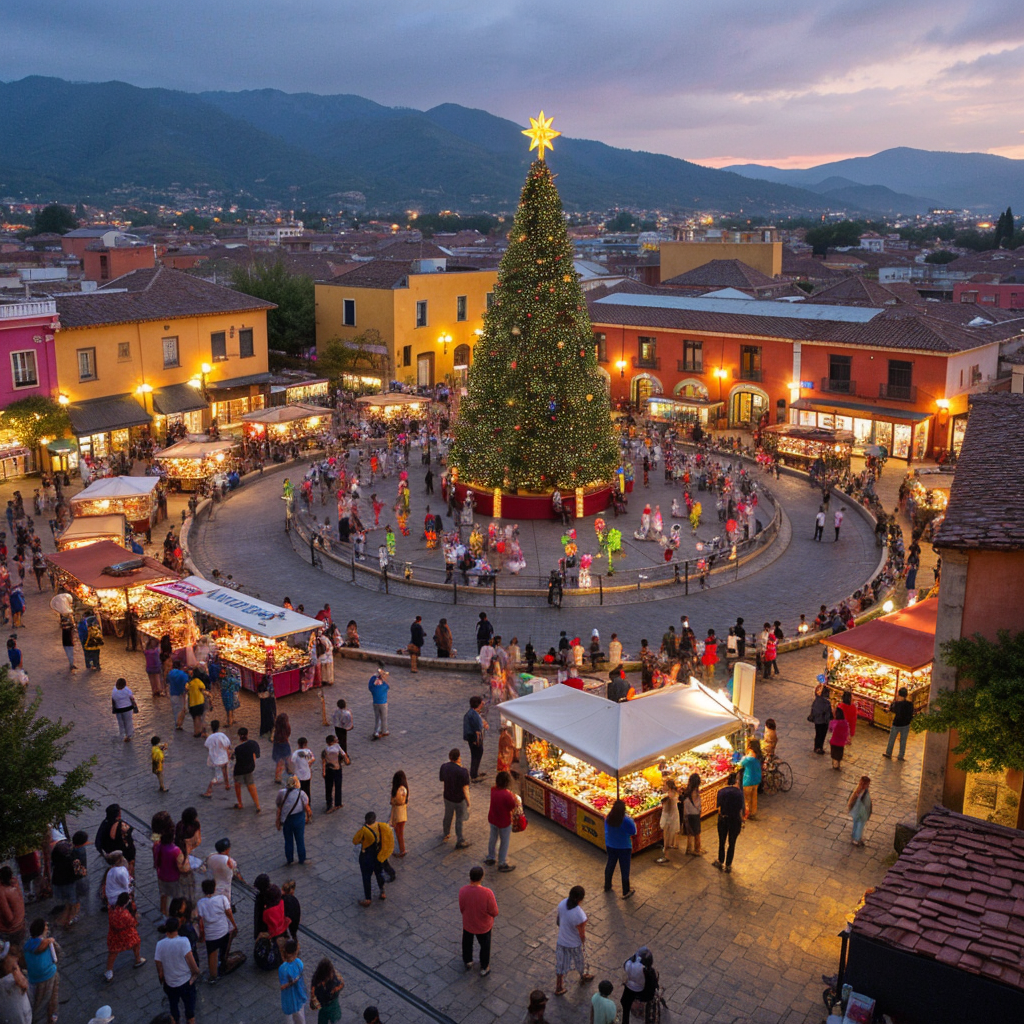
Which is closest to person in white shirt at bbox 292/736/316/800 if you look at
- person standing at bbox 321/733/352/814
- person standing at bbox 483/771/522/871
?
person standing at bbox 321/733/352/814

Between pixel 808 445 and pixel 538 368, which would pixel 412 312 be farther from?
pixel 538 368

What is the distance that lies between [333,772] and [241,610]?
222 inches

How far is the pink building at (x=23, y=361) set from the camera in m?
32.4

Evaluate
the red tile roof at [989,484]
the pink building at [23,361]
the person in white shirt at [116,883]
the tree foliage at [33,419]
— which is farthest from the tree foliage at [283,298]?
the person in white shirt at [116,883]

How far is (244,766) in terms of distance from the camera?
12328 mm

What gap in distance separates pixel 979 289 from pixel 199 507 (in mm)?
64403

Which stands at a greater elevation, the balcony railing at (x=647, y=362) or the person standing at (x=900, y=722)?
the balcony railing at (x=647, y=362)

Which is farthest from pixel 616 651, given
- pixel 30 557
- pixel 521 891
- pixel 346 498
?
Result: pixel 30 557

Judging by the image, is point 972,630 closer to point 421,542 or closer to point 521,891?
point 521,891

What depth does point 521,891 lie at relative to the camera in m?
10.9

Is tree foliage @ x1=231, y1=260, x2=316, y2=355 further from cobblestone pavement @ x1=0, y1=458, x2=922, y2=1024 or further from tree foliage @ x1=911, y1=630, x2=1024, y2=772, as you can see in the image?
tree foliage @ x1=911, y1=630, x2=1024, y2=772

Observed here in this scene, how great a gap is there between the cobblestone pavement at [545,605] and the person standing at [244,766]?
7.11 m

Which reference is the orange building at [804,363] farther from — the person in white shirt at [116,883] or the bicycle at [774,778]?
the person in white shirt at [116,883]

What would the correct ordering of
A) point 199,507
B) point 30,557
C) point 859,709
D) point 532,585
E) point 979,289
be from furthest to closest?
point 979,289 → point 199,507 → point 30,557 → point 532,585 → point 859,709
